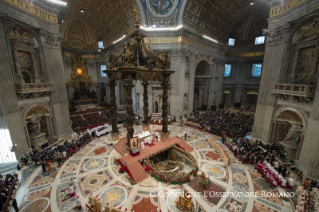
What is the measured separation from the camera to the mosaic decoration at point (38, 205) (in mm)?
6742

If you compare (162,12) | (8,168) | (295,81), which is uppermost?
(162,12)

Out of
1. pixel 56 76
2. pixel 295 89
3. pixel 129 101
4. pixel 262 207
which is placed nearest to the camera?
pixel 262 207

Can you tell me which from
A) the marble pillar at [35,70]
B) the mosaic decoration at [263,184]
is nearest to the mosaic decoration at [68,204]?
the mosaic decoration at [263,184]

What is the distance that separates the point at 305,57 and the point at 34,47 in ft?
74.3

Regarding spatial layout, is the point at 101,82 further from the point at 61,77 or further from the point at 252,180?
the point at 252,180

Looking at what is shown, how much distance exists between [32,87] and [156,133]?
11.3 m

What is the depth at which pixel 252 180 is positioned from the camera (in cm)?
866

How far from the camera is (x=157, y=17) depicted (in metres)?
18.7

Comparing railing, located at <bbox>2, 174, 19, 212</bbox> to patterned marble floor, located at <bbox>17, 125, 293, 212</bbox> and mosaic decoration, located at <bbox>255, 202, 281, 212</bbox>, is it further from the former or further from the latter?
mosaic decoration, located at <bbox>255, 202, 281, 212</bbox>

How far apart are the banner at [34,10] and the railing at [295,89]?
2114cm

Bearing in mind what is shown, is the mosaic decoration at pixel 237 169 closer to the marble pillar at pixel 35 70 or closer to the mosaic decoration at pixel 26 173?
the mosaic decoration at pixel 26 173

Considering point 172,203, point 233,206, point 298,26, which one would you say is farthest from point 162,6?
point 233,206

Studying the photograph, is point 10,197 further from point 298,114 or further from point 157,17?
point 157,17

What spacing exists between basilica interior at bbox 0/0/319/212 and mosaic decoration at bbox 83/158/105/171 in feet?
0.27
